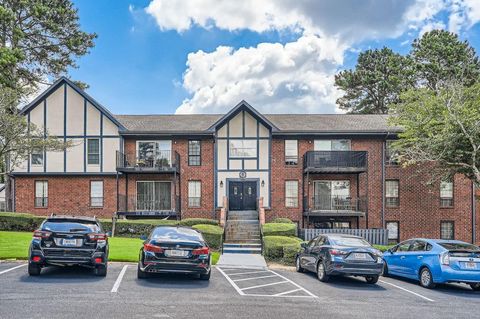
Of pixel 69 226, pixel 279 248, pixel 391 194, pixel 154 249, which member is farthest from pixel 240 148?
pixel 69 226

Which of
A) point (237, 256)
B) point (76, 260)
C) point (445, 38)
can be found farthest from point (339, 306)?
point (445, 38)

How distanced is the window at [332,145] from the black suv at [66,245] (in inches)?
725

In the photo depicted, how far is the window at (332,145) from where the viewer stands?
28312mm

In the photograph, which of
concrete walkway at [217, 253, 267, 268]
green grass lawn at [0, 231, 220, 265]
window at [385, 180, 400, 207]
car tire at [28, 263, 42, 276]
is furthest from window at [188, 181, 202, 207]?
car tire at [28, 263, 42, 276]

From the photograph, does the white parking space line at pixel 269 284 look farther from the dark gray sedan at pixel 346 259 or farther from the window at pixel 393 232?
the window at pixel 393 232

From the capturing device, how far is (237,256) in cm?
2014

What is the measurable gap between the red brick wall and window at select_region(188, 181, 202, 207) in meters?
4.42

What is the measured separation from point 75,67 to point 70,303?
102ft

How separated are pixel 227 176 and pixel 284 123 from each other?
5.09 metres

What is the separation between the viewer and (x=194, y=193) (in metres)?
28.2

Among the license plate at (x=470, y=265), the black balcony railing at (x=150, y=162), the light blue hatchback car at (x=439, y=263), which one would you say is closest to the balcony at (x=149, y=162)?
the black balcony railing at (x=150, y=162)

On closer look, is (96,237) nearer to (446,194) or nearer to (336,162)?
(336,162)

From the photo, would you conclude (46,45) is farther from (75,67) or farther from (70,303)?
(70,303)

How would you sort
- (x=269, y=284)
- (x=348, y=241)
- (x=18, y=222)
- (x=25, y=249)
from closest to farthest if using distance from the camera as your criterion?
1. (x=269, y=284)
2. (x=348, y=241)
3. (x=25, y=249)
4. (x=18, y=222)
